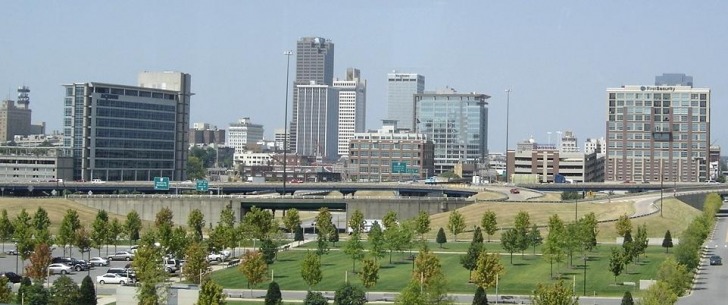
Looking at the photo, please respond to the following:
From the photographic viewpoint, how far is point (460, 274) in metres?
87.5

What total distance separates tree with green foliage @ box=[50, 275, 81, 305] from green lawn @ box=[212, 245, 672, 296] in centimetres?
1914

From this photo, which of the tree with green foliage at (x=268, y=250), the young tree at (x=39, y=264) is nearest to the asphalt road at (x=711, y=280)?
the tree with green foliage at (x=268, y=250)

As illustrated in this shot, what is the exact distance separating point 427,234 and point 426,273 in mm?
50890

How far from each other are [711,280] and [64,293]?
45.1 meters

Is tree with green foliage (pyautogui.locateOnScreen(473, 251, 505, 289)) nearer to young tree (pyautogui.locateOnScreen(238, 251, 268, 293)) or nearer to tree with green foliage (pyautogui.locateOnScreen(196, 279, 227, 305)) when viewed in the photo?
young tree (pyautogui.locateOnScreen(238, 251, 268, 293))

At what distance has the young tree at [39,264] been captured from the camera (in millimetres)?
74312

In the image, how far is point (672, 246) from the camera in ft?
358

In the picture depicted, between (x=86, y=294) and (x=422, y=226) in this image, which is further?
(x=422, y=226)

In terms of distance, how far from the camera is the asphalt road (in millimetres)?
75000

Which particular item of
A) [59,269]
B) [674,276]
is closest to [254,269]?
[59,269]

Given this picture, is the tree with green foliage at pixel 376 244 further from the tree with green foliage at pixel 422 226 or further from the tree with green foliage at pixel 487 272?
the tree with green foliage at pixel 422 226

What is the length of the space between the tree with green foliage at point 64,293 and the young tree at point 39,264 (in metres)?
12.3

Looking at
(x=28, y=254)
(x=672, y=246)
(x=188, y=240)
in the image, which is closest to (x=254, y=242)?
(x=188, y=240)

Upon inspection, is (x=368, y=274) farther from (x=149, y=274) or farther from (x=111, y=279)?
(x=111, y=279)
